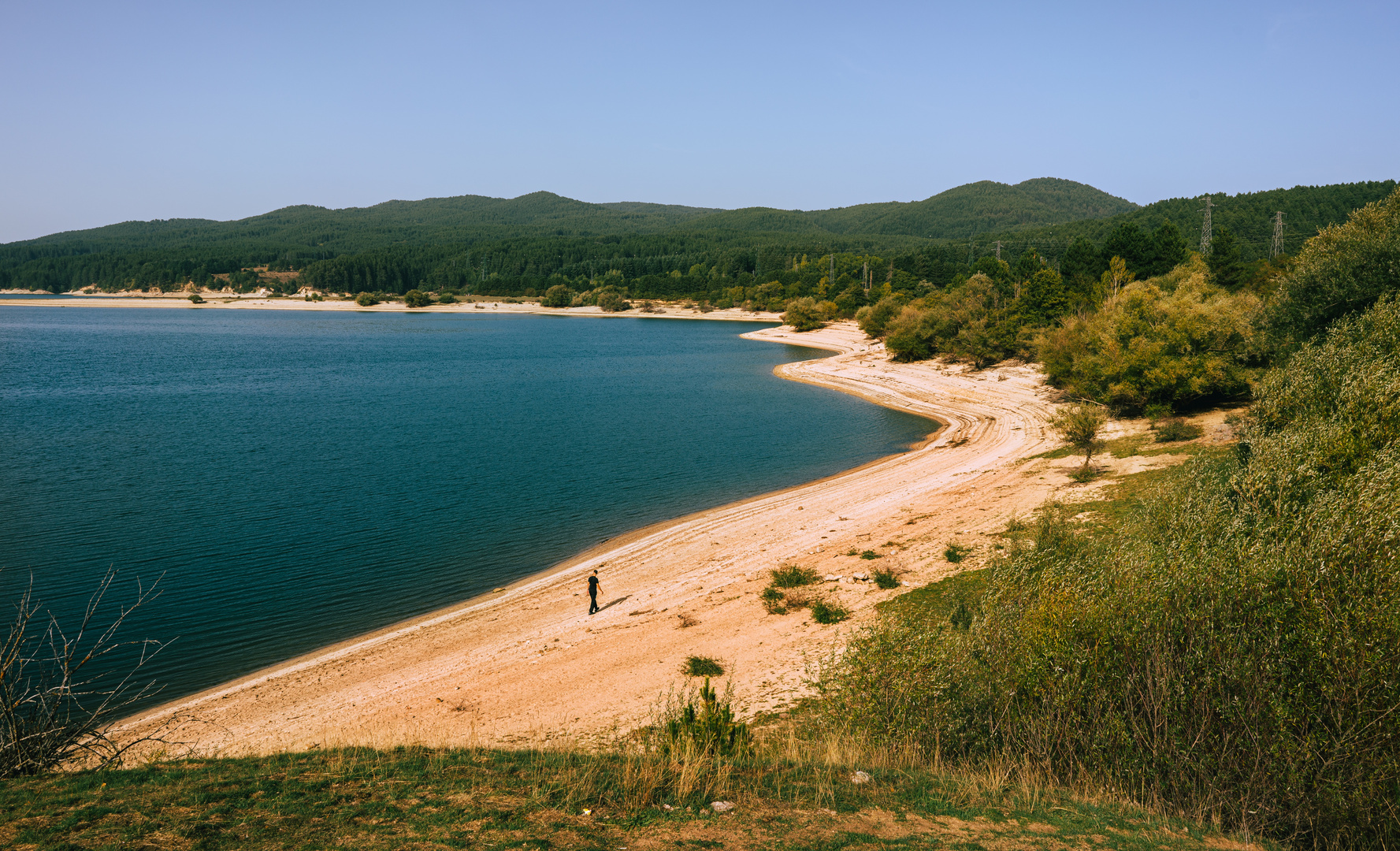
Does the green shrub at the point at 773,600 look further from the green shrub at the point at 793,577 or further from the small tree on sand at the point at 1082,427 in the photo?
the small tree on sand at the point at 1082,427

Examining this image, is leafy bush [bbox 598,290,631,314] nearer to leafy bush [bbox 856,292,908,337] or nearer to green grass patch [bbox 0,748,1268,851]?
leafy bush [bbox 856,292,908,337]

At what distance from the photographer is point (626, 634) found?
18750 mm

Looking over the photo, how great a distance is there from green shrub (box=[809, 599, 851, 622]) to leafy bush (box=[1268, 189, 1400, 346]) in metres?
19.3

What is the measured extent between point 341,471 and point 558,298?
519ft

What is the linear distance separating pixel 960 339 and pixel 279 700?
201ft

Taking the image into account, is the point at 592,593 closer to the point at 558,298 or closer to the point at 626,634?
the point at 626,634

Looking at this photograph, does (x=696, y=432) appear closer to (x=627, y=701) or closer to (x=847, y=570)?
(x=847, y=570)

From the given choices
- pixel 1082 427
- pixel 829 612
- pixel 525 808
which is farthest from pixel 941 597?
pixel 1082 427

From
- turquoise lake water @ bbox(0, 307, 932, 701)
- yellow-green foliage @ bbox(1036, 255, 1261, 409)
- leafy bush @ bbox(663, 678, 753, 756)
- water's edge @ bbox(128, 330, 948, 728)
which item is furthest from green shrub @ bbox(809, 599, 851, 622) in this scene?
yellow-green foliage @ bbox(1036, 255, 1261, 409)

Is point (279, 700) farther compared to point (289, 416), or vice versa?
point (289, 416)

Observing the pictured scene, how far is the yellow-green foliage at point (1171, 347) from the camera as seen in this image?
118ft

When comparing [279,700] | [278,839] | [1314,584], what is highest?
[1314,584]

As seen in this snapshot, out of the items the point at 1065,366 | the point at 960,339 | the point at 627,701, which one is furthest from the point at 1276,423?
the point at 960,339

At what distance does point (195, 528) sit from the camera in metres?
27.3
